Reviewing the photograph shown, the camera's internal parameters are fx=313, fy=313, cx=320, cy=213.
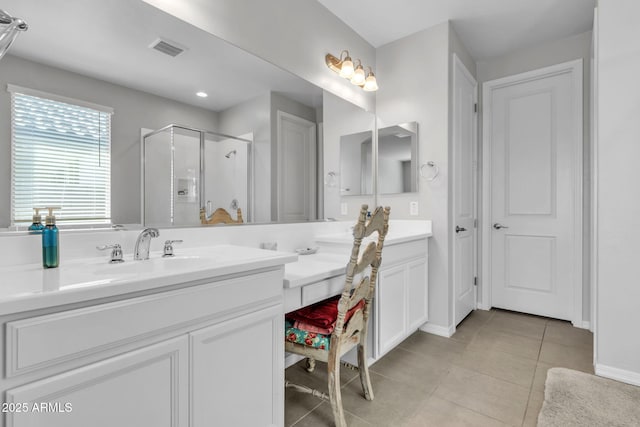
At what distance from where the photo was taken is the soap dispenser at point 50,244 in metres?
1.05

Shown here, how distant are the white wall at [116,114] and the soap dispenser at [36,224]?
2.6 inches

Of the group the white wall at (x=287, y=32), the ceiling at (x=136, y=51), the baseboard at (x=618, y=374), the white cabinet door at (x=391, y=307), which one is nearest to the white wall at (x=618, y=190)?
the baseboard at (x=618, y=374)

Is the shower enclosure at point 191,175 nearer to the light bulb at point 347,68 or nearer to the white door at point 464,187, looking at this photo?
the light bulb at point 347,68

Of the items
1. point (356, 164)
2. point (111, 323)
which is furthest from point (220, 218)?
point (356, 164)

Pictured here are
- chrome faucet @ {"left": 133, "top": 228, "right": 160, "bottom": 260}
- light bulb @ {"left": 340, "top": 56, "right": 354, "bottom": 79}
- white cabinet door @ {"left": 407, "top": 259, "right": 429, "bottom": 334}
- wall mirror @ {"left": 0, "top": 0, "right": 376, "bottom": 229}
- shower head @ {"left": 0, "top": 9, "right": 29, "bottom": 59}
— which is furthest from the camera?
light bulb @ {"left": 340, "top": 56, "right": 354, "bottom": 79}

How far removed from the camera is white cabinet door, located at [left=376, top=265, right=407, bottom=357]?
1.94 metres

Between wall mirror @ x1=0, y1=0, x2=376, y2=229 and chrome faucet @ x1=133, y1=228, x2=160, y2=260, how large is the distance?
15 centimetres

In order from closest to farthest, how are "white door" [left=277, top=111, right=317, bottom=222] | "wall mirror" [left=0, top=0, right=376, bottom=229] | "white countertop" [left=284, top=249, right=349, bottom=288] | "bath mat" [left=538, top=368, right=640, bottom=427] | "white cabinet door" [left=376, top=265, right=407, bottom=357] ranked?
"wall mirror" [left=0, top=0, right=376, bottom=229] → "white countertop" [left=284, top=249, right=349, bottom=288] → "bath mat" [left=538, top=368, right=640, bottom=427] → "white cabinet door" [left=376, top=265, right=407, bottom=357] → "white door" [left=277, top=111, right=317, bottom=222]

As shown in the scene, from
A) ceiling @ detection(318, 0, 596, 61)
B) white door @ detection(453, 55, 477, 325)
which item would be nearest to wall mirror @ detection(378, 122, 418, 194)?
white door @ detection(453, 55, 477, 325)

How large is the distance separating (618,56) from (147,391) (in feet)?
9.33

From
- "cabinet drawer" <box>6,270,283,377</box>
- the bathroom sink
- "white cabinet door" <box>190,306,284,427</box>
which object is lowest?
"white cabinet door" <box>190,306,284,427</box>

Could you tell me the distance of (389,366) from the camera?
6.77 ft

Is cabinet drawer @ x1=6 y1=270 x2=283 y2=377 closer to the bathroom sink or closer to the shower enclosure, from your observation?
the bathroom sink

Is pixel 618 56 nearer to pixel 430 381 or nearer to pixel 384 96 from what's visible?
pixel 384 96
